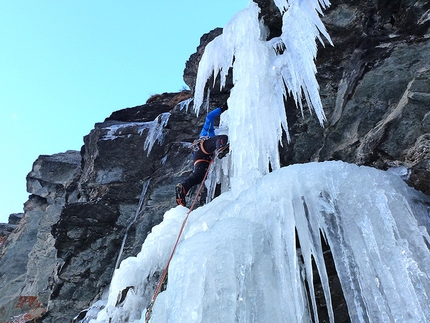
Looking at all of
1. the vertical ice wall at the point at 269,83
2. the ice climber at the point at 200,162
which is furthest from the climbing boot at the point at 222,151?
the vertical ice wall at the point at 269,83

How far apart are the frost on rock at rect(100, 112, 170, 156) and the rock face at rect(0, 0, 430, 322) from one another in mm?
28

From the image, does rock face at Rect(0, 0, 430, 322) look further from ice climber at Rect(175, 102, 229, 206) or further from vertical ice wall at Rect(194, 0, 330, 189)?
ice climber at Rect(175, 102, 229, 206)

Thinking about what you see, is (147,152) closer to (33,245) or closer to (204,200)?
(204,200)

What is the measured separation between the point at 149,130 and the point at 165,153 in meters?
0.78

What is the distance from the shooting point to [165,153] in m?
9.20

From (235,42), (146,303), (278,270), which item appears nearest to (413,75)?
(278,270)

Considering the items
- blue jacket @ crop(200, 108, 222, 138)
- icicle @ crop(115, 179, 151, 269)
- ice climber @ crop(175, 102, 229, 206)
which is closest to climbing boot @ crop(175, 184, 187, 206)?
ice climber @ crop(175, 102, 229, 206)

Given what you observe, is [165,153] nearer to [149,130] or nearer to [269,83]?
[149,130]

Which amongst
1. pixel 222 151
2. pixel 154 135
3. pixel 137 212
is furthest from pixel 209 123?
pixel 137 212

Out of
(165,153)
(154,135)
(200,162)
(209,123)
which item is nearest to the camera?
(200,162)

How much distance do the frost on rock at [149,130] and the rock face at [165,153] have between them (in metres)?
0.03

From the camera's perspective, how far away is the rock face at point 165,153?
4.21 meters

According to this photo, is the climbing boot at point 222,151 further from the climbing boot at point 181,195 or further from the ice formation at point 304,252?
the ice formation at point 304,252

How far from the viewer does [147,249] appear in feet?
17.8
